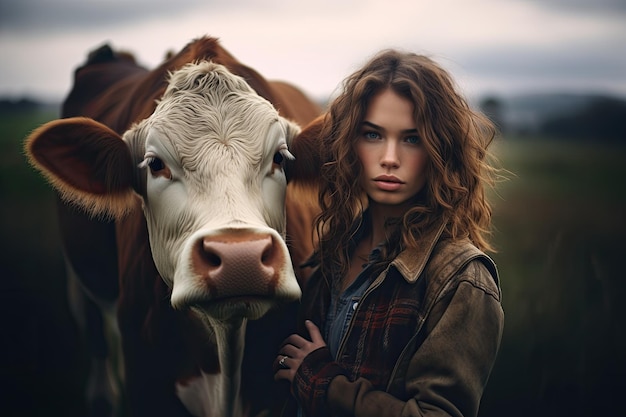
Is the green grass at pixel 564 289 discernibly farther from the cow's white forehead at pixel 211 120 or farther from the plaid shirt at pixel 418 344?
the cow's white forehead at pixel 211 120

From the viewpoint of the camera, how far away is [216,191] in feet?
8.57

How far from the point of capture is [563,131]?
9.22 meters

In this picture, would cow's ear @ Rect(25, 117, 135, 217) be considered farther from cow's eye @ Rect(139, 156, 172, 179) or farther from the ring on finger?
the ring on finger

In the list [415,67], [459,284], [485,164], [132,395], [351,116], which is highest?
[415,67]

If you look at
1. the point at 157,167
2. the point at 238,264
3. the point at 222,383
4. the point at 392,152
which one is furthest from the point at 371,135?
the point at 222,383

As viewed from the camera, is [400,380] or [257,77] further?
[257,77]

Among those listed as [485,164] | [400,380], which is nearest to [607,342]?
[485,164]

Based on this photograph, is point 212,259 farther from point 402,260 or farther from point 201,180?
Result: point 402,260

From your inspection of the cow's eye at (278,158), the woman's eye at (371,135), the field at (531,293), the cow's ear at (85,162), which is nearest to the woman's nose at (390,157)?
the woman's eye at (371,135)

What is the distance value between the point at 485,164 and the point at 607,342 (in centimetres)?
334

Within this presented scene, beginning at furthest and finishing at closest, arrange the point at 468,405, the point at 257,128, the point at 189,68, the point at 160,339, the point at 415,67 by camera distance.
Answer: the point at 160,339 → the point at 189,68 → the point at 257,128 → the point at 415,67 → the point at 468,405

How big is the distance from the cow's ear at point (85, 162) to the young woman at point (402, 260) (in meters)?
0.92

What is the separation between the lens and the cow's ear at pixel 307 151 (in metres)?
3.14

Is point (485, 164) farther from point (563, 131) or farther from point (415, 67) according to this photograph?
point (563, 131)
